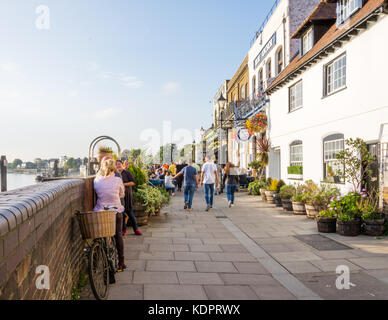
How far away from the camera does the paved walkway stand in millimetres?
4504

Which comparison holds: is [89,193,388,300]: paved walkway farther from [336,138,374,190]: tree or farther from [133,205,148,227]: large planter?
[336,138,374,190]: tree

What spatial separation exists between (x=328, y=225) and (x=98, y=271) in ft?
19.2

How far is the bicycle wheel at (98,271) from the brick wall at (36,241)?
0.27 metres

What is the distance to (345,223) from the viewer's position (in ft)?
25.6

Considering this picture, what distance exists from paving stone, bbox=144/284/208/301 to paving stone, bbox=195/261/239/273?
0.82 metres

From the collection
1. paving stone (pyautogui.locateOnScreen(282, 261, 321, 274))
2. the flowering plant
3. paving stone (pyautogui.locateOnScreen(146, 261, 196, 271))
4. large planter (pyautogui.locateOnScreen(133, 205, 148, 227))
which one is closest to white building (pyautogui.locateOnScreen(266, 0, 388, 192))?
the flowering plant

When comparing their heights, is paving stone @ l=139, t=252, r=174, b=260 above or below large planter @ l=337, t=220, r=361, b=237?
below

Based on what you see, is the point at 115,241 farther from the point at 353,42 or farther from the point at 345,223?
the point at 353,42

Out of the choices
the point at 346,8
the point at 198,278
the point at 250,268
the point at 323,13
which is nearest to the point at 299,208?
the point at 250,268

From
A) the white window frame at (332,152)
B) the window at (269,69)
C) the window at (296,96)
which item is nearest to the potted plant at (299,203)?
the white window frame at (332,152)

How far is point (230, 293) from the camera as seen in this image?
4.45 m
